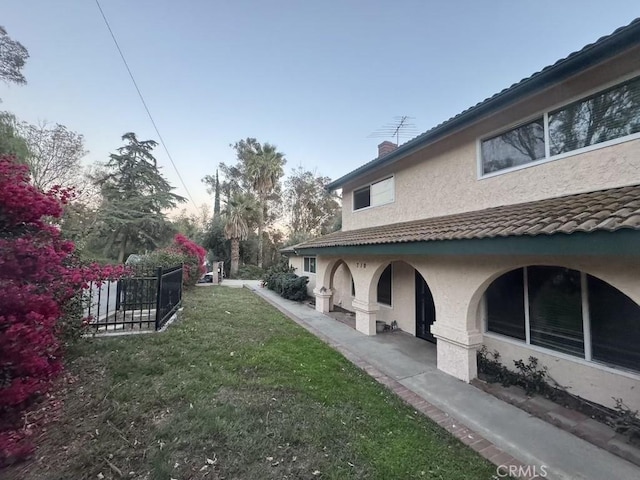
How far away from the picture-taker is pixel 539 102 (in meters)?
5.84

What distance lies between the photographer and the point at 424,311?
8.88 m

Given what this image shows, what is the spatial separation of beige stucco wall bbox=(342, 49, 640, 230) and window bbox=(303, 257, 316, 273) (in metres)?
7.33

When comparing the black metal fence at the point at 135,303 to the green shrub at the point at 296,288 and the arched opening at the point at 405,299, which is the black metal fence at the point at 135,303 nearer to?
the green shrub at the point at 296,288

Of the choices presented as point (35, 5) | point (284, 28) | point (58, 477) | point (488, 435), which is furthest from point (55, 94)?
point (488, 435)

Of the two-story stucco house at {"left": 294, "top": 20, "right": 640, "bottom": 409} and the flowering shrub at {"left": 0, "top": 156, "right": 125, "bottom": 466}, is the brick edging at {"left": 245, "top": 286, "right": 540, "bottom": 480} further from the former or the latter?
the flowering shrub at {"left": 0, "top": 156, "right": 125, "bottom": 466}

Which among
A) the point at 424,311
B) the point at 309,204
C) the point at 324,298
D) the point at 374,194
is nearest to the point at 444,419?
the point at 424,311

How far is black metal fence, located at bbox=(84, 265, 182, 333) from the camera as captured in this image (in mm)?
7551

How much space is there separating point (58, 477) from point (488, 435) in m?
5.38

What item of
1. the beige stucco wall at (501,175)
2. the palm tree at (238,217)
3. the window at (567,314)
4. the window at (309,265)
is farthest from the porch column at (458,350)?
the palm tree at (238,217)

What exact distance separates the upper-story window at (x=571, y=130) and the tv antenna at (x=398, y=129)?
6292 mm

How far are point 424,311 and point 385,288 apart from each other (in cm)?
213

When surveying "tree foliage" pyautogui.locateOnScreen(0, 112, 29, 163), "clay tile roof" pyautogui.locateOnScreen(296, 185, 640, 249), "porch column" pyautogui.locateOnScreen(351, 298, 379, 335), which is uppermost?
"tree foliage" pyautogui.locateOnScreen(0, 112, 29, 163)

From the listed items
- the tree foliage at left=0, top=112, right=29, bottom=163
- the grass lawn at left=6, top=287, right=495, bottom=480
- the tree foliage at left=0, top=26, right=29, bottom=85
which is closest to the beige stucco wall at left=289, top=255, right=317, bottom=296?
the grass lawn at left=6, top=287, right=495, bottom=480

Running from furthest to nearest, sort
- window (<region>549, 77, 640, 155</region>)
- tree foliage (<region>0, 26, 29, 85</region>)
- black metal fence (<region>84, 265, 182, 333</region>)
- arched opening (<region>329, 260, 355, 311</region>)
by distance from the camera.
Answer: 1. tree foliage (<region>0, 26, 29, 85</region>)
2. arched opening (<region>329, 260, 355, 311</region>)
3. black metal fence (<region>84, 265, 182, 333</region>)
4. window (<region>549, 77, 640, 155</region>)
